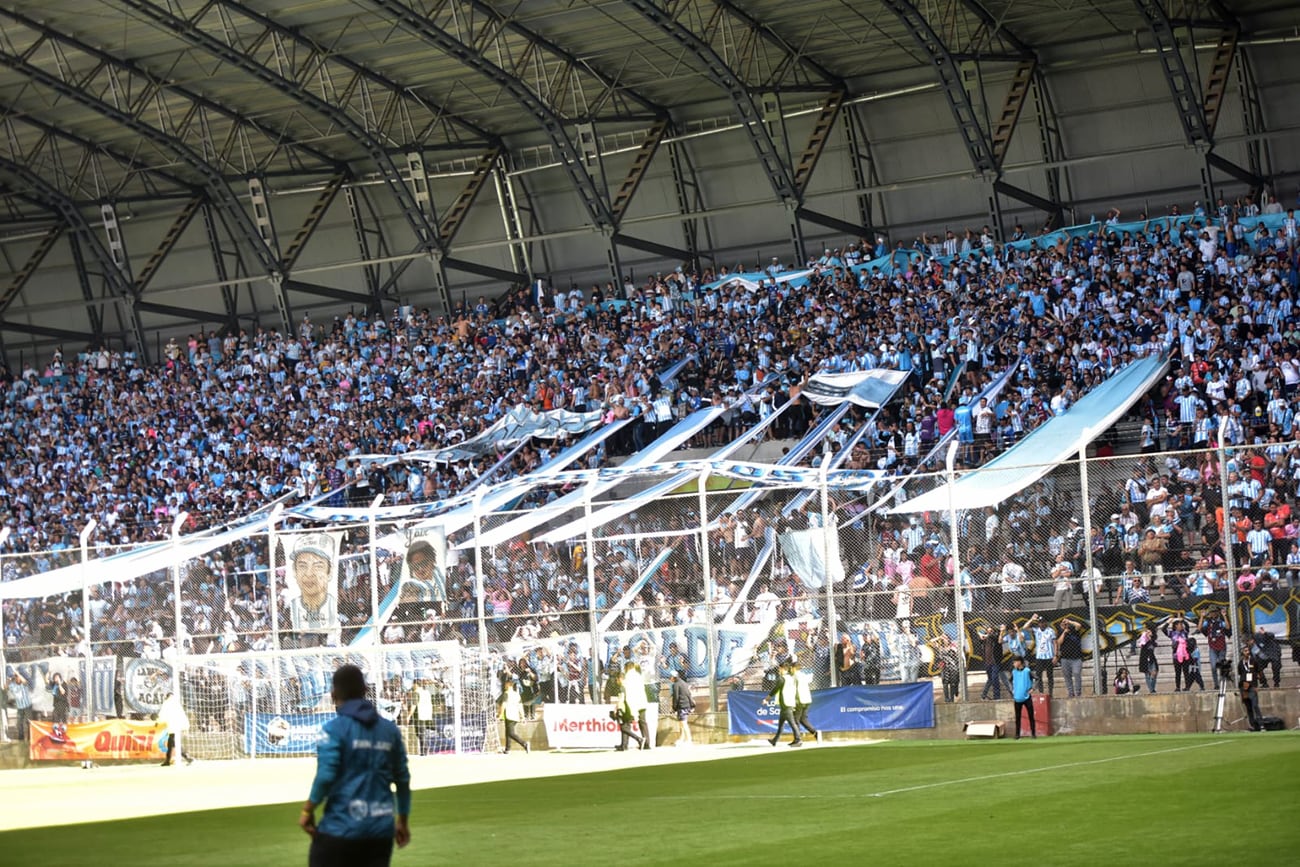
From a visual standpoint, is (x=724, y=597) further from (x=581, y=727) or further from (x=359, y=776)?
(x=359, y=776)

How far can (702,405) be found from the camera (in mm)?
46750

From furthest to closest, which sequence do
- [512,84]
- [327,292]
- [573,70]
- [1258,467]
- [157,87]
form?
[327,292] → [573,70] → [157,87] → [512,84] → [1258,467]

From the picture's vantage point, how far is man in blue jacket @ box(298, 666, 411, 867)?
388 inches

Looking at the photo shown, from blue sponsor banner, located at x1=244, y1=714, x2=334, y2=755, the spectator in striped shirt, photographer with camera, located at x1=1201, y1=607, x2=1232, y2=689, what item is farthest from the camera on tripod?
blue sponsor banner, located at x1=244, y1=714, x2=334, y2=755

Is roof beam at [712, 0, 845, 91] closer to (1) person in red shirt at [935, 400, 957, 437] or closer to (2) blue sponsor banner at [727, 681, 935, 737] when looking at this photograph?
(1) person in red shirt at [935, 400, 957, 437]

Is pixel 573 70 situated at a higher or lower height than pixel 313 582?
higher

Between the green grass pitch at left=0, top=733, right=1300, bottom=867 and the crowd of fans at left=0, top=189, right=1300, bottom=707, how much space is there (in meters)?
6.25

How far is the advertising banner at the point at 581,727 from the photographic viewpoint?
32688 millimetres

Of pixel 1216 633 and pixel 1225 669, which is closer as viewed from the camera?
pixel 1225 669

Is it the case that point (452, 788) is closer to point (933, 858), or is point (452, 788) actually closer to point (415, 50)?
point (933, 858)

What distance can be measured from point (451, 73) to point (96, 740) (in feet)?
76.8

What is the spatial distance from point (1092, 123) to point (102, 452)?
32.4 meters

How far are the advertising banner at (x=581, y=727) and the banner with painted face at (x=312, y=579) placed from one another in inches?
180

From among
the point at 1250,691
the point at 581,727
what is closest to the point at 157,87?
the point at 581,727
